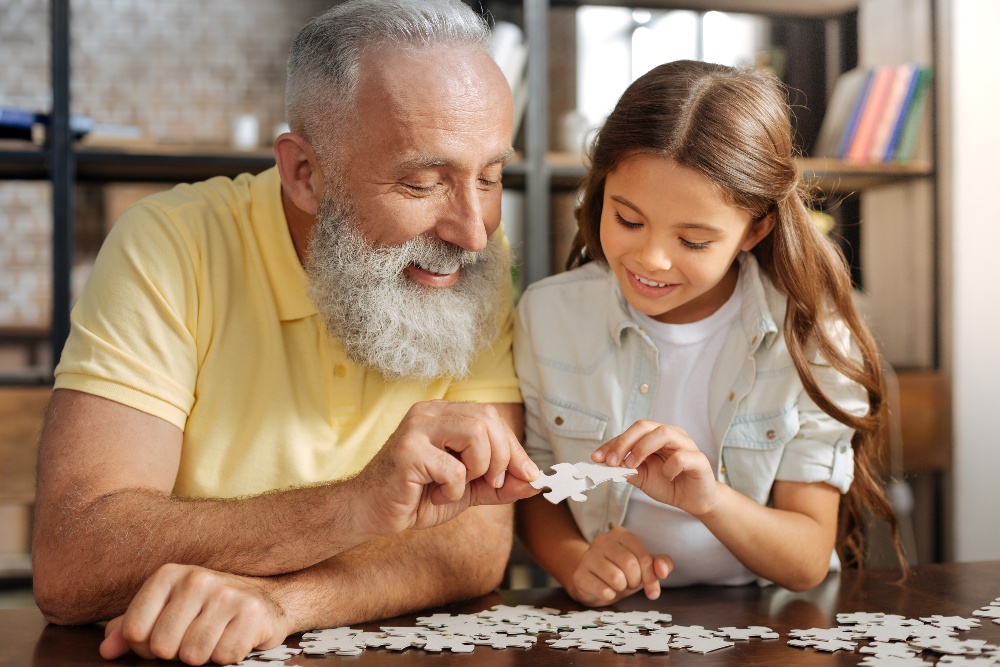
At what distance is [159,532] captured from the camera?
135cm

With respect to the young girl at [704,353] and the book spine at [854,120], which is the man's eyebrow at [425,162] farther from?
the book spine at [854,120]

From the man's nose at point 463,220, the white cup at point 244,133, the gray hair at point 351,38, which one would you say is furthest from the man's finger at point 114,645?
the white cup at point 244,133

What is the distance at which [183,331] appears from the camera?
1591 millimetres

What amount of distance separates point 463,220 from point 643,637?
70 centimetres

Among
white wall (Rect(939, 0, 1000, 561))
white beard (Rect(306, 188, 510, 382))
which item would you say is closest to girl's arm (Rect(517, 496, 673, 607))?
white beard (Rect(306, 188, 510, 382))

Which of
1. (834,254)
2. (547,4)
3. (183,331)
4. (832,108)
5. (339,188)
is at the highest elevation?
(547,4)

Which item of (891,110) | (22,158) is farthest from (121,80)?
(891,110)

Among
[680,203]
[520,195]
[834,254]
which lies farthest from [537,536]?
[520,195]

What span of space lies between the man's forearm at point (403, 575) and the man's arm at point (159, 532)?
0.04m

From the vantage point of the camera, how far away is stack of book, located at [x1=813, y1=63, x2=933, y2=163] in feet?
11.4

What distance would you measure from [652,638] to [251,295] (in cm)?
88

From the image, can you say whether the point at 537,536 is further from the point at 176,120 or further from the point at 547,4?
the point at 176,120

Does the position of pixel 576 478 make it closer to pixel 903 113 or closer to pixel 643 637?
pixel 643 637

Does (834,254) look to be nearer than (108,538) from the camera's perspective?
No
